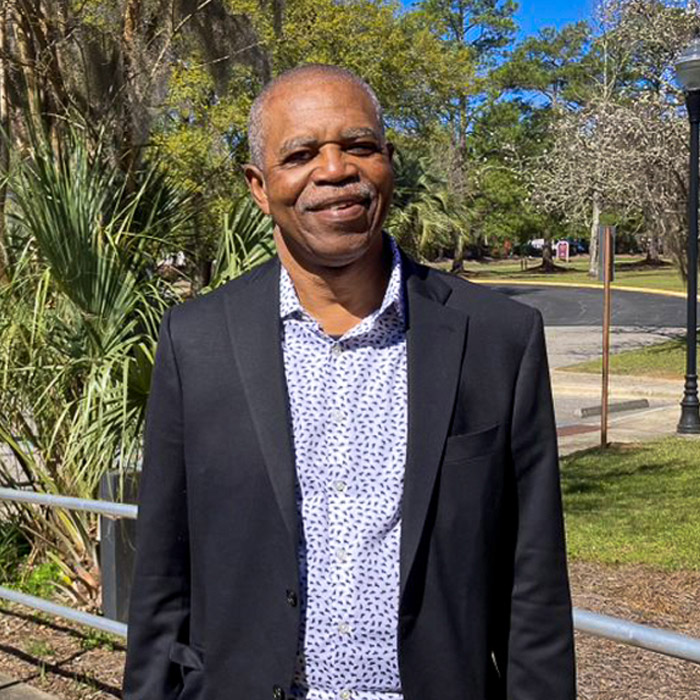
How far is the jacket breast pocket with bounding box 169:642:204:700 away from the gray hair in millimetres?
926

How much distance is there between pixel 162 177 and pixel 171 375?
4.11 metres

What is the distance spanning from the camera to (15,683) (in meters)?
4.94

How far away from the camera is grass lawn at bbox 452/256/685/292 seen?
4547 centimetres

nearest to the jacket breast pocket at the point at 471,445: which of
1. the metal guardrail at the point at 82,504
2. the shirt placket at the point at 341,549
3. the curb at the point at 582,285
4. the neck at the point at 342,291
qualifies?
the shirt placket at the point at 341,549

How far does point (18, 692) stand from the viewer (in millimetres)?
4824

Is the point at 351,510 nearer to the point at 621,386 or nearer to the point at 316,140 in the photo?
the point at 316,140

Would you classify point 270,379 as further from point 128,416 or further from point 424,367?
point 128,416

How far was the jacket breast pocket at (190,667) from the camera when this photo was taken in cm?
200

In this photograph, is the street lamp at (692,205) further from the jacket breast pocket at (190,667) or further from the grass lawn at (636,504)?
the jacket breast pocket at (190,667)

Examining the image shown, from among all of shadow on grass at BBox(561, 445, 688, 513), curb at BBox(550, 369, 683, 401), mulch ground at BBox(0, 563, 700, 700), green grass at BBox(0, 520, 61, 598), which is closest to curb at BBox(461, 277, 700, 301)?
curb at BBox(550, 369, 683, 401)

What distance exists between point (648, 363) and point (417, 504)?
61.8ft

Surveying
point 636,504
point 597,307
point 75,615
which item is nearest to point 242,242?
point 75,615

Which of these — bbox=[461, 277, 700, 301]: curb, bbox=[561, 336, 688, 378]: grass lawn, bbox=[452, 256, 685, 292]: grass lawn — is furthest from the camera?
bbox=[452, 256, 685, 292]: grass lawn

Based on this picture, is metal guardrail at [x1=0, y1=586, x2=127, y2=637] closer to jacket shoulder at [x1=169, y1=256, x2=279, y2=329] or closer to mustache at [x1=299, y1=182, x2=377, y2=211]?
jacket shoulder at [x1=169, y1=256, x2=279, y2=329]
